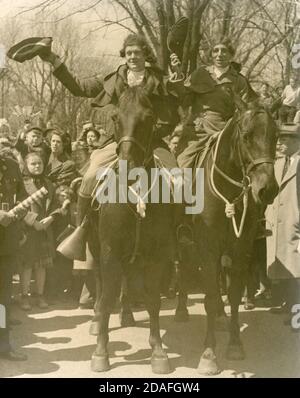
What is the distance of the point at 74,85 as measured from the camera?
5.48m

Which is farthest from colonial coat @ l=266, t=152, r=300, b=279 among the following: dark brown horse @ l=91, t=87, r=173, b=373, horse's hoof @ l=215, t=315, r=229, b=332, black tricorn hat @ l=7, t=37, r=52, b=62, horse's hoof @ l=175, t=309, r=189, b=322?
black tricorn hat @ l=7, t=37, r=52, b=62

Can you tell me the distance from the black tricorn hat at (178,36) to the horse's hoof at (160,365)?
2.73m

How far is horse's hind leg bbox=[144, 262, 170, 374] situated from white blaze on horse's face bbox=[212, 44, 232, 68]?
201cm

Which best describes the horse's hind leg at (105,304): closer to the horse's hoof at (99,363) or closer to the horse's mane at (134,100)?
the horse's hoof at (99,363)

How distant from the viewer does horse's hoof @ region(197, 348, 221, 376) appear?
5105 millimetres

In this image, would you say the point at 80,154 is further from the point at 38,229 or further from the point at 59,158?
the point at 38,229

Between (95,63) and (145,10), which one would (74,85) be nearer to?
(95,63)

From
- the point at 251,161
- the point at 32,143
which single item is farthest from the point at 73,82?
the point at 251,161

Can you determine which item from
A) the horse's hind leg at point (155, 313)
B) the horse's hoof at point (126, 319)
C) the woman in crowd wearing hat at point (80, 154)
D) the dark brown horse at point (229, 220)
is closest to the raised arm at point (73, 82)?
the woman in crowd wearing hat at point (80, 154)

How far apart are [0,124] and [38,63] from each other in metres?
0.72

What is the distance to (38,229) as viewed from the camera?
5.71 m
